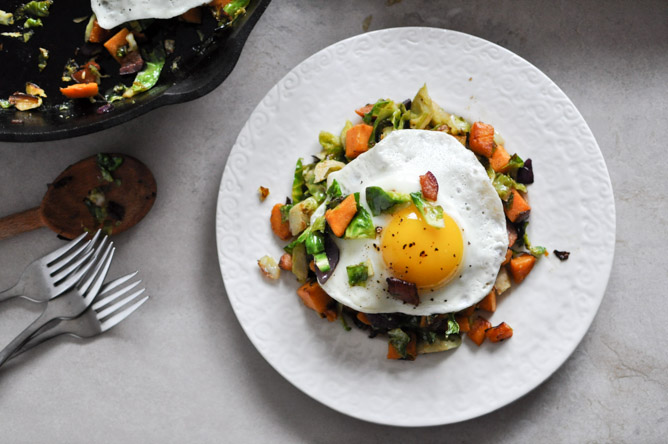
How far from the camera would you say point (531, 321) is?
306 cm

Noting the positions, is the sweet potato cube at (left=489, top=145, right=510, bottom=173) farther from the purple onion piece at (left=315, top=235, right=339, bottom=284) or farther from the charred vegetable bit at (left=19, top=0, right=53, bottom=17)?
the charred vegetable bit at (left=19, top=0, right=53, bottom=17)

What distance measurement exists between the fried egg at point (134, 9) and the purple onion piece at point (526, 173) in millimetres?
1884

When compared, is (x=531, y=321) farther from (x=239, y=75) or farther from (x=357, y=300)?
(x=239, y=75)

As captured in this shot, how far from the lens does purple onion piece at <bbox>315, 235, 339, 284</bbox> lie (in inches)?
116

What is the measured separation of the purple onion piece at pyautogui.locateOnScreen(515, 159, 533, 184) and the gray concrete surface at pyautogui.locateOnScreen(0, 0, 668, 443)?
1.87ft

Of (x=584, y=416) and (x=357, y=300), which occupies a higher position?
(x=357, y=300)

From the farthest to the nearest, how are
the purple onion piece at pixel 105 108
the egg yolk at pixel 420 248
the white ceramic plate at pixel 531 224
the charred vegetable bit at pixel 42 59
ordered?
the charred vegetable bit at pixel 42 59
the purple onion piece at pixel 105 108
the white ceramic plate at pixel 531 224
the egg yolk at pixel 420 248

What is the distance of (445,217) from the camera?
9.05 ft

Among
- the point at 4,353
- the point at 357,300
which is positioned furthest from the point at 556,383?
the point at 4,353

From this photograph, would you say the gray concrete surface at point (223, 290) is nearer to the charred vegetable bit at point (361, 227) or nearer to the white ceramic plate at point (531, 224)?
the white ceramic plate at point (531, 224)

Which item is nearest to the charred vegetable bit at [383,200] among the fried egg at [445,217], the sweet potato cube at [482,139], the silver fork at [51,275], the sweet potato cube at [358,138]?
the fried egg at [445,217]

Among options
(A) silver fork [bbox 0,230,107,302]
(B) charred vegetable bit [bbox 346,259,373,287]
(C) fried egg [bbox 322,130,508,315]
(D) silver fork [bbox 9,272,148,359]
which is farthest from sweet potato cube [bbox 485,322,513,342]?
(A) silver fork [bbox 0,230,107,302]

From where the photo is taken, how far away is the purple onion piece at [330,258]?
2.94 m

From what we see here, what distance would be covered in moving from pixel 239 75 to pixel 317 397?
6.07ft
